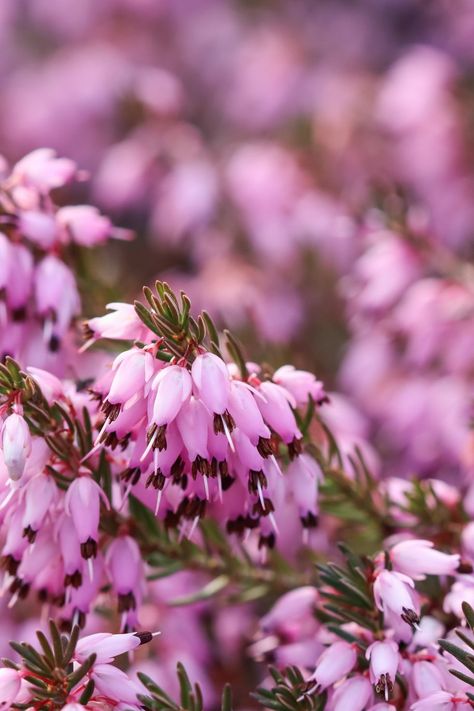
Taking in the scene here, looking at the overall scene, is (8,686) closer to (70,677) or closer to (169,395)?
(70,677)

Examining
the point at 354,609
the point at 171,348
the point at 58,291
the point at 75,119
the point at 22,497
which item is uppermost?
the point at 75,119

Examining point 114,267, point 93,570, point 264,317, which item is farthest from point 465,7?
point 93,570

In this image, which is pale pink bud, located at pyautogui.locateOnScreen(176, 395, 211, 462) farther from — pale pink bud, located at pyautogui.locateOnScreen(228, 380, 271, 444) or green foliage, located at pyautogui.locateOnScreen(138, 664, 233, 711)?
green foliage, located at pyautogui.locateOnScreen(138, 664, 233, 711)

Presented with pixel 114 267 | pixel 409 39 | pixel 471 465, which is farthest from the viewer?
pixel 409 39

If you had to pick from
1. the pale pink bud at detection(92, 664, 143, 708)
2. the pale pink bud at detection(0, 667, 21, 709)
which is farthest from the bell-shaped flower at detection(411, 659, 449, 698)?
the pale pink bud at detection(0, 667, 21, 709)

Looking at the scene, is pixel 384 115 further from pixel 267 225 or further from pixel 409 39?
pixel 409 39

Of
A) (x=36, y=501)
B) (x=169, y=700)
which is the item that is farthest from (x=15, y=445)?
(x=169, y=700)
